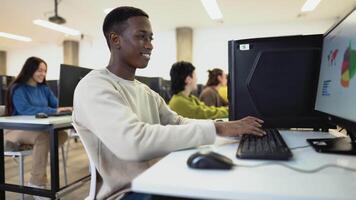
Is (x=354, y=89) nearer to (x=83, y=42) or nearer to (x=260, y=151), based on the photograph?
(x=260, y=151)

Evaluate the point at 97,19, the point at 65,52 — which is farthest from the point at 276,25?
the point at 65,52

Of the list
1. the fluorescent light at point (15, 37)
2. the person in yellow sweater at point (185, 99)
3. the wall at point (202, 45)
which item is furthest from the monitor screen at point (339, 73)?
the fluorescent light at point (15, 37)

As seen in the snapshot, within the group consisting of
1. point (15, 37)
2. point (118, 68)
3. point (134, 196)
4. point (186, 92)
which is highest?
point (15, 37)

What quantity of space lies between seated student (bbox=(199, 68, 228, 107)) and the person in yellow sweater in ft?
2.13

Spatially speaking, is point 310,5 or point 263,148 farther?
point 310,5

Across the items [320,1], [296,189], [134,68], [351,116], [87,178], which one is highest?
[320,1]

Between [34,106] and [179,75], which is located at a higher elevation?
[179,75]

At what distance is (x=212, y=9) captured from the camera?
590cm

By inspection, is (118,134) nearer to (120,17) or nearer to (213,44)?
(120,17)

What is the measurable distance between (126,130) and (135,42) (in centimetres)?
42

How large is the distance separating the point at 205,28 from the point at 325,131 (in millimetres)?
6673

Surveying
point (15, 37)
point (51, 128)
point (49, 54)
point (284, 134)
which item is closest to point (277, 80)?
point (284, 134)

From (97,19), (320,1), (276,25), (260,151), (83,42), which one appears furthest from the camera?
(83,42)

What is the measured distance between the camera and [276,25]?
7082mm
